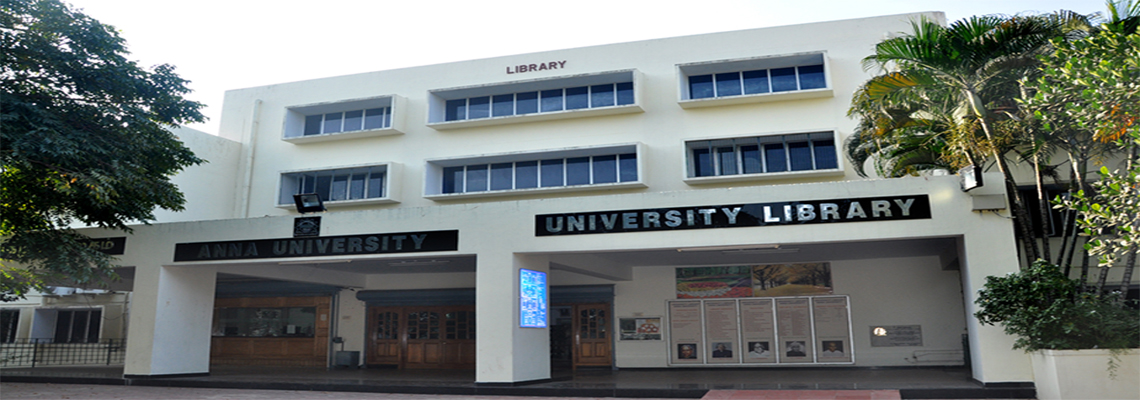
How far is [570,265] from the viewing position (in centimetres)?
1530

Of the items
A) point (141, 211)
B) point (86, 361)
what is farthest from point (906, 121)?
point (86, 361)

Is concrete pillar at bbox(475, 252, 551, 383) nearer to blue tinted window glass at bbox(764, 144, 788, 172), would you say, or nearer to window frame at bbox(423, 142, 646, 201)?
window frame at bbox(423, 142, 646, 201)

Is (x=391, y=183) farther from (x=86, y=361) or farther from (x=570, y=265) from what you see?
(x=86, y=361)

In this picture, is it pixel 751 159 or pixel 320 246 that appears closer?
pixel 320 246

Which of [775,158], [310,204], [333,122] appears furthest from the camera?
[333,122]

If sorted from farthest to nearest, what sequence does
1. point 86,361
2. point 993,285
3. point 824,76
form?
1. point 86,361
2. point 824,76
3. point 993,285

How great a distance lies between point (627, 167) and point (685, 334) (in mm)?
4048

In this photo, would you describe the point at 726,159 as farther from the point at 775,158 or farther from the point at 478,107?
the point at 478,107

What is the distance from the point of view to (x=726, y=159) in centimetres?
1733

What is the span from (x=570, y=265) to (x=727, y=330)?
14.5 feet

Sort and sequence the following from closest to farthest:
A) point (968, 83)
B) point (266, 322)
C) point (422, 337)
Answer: point (968, 83) < point (422, 337) < point (266, 322)

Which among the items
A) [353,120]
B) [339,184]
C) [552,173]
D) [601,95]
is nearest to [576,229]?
[552,173]

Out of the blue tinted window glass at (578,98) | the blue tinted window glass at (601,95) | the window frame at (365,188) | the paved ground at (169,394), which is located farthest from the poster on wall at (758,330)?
the window frame at (365,188)

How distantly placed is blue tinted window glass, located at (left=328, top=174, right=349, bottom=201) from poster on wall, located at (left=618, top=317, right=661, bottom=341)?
766cm
